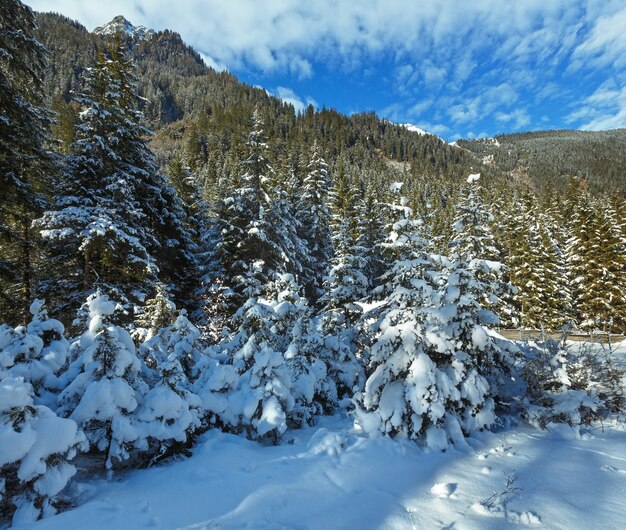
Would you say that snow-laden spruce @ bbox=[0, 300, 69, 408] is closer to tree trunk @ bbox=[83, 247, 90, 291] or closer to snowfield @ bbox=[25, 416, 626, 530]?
snowfield @ bbox=[25, 416, 626, 530]

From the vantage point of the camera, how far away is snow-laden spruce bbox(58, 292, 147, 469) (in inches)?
160

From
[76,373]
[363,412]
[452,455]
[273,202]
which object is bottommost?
[452,455]

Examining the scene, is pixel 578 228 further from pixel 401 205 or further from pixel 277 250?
pixel 401 205

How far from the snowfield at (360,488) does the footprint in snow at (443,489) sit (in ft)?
0.04

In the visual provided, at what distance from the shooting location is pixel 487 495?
421cm

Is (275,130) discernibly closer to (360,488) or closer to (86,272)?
(86,272)

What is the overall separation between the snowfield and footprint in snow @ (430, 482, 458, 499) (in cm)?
1

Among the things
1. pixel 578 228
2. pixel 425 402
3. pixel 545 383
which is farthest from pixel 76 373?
pixel 578 228

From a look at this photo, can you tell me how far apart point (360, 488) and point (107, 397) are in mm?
3347

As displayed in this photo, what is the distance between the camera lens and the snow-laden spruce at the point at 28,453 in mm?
3018

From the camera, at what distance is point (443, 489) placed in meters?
4.25

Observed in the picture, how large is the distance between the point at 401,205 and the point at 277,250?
13125 millimetres

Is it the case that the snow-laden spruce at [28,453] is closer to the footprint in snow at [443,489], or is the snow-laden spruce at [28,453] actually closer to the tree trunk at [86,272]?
the footprint in snow at [443,489]

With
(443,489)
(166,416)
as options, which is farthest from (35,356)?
(443,489)
